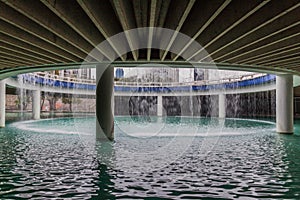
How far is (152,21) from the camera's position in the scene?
34.1 ft

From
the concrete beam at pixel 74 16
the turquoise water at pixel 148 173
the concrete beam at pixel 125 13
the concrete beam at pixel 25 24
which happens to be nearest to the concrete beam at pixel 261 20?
the concrete beam at pixel 125 13

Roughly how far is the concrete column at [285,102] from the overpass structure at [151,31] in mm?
3888

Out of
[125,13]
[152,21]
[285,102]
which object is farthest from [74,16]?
[285,102]

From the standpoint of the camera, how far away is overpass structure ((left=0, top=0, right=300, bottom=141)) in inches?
368

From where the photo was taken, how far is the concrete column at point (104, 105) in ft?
65.4

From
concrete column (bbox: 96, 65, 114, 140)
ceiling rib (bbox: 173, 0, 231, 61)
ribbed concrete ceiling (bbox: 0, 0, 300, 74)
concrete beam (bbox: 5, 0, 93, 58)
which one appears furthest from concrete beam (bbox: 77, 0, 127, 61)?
concrete column (bbox: 96, 65, 114, 140)

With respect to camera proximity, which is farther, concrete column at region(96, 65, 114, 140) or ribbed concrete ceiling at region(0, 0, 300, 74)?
concrete column at region(96, 65, 114, 140)

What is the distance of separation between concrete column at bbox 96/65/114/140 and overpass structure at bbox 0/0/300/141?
6 cm

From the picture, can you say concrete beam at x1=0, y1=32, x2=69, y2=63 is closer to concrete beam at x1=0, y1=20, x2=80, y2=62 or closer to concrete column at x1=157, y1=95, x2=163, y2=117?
concrete beam at x1=0, y1=20, x2=80, y2=62

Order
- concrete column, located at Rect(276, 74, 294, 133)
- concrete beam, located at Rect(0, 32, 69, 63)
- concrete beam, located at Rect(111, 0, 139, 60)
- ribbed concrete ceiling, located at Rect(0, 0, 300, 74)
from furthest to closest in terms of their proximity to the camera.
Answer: concrete column, located at Rect(276, 74, 294, 133), concrete beam, located at Rect(0, 32, 69, 63), ribbed concrete ceiling, located at Rect(0, 0, 300, 74), concrete beam, located at Rect(111, 0, 139, 60)

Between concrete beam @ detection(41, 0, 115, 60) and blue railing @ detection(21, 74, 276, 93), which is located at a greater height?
blue railing @ detection(21, 74, 276, 93)

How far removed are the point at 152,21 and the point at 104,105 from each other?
10.5 meters

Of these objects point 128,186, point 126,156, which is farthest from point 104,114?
point 128,186

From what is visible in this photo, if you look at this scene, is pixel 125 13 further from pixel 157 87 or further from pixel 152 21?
pixel 157 87
